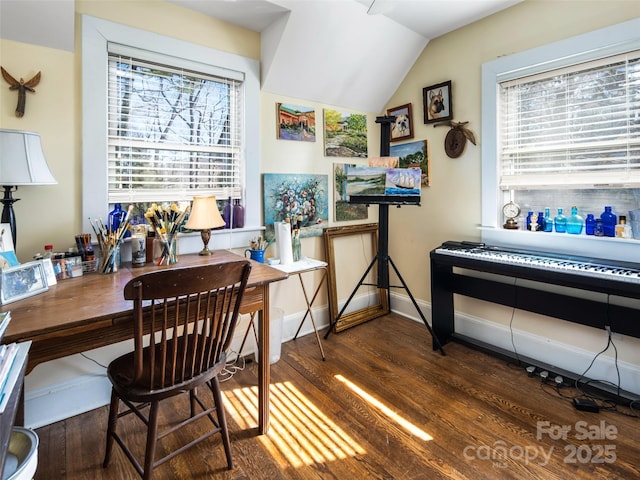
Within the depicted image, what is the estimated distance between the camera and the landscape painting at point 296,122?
2.86 metres

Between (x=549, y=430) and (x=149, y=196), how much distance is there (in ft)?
9.04

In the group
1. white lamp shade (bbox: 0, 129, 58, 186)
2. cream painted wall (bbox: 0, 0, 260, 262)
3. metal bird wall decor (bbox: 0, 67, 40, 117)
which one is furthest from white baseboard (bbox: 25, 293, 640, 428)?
metal bird wall decor (bbox: 0, 67, 40, 117)

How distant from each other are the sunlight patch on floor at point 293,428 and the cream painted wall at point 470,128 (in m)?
1.70

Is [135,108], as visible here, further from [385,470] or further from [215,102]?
[385,470]

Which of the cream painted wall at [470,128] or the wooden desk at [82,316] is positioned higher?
the cream painted wall at [470,128]

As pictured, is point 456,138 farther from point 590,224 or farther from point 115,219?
point 115,219

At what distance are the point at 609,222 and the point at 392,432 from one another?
1901mm

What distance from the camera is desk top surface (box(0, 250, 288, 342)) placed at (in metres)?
1.22

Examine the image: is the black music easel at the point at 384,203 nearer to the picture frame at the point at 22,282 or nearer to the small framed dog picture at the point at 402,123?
the small framed dog picture at the point at 402,123

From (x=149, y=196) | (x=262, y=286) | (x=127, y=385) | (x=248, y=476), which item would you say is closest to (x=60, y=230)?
(x=149, y=196)

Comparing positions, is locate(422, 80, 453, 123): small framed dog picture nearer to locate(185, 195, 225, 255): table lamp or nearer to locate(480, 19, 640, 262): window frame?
locate(480, 19, 640, 262): window frame

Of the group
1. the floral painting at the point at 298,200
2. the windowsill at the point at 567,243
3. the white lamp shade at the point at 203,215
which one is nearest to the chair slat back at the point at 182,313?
the white lamp shade at the point at 203,215

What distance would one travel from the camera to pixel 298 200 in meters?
3.02

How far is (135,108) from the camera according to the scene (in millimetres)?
2217
